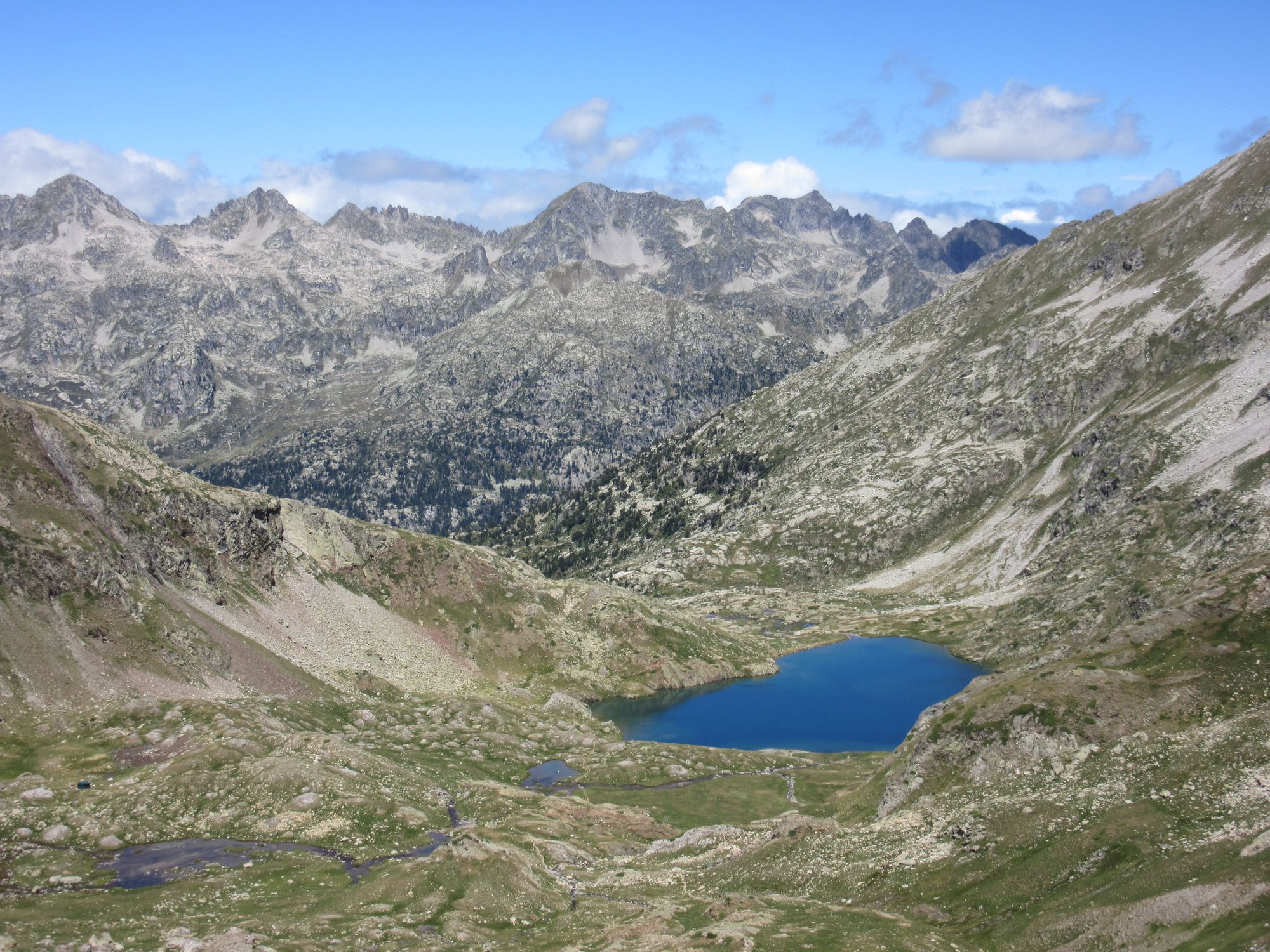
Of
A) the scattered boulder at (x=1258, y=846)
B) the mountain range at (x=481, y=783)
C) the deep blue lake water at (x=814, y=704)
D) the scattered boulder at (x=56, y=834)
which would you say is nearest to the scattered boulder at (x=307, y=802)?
the mountain range at (x=481, y=783)

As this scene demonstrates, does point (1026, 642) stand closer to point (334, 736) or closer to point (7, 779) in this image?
point (334, 736)

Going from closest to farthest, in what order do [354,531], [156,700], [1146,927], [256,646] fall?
1. [1146,927]
2. [156,700]
3. [256,646]
4. [354,531]

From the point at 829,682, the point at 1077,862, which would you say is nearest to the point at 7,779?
the point at 1077,862

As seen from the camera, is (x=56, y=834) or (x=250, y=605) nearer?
(x=56, y=834)

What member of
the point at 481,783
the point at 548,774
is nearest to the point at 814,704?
the point at 548,774

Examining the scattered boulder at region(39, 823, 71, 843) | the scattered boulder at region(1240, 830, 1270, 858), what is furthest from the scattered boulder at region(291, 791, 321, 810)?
the scattered boulder at region(1240, 830, 1270, 858)

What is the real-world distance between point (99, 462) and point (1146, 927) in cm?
12623

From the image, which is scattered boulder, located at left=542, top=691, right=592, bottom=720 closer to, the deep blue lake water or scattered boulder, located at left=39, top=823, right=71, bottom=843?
the deep blue lake water

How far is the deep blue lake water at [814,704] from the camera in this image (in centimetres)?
14038

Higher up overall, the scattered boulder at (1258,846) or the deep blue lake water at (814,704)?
the scattered boulder at (1258,846)

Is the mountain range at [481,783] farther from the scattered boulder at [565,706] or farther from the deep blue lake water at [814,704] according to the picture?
the deep blue lake water at [814,704]

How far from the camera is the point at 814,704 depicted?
161500 millimetres

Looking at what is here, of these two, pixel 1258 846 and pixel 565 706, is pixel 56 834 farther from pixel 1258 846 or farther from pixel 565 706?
pixel 1258 846

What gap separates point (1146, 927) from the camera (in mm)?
39219
